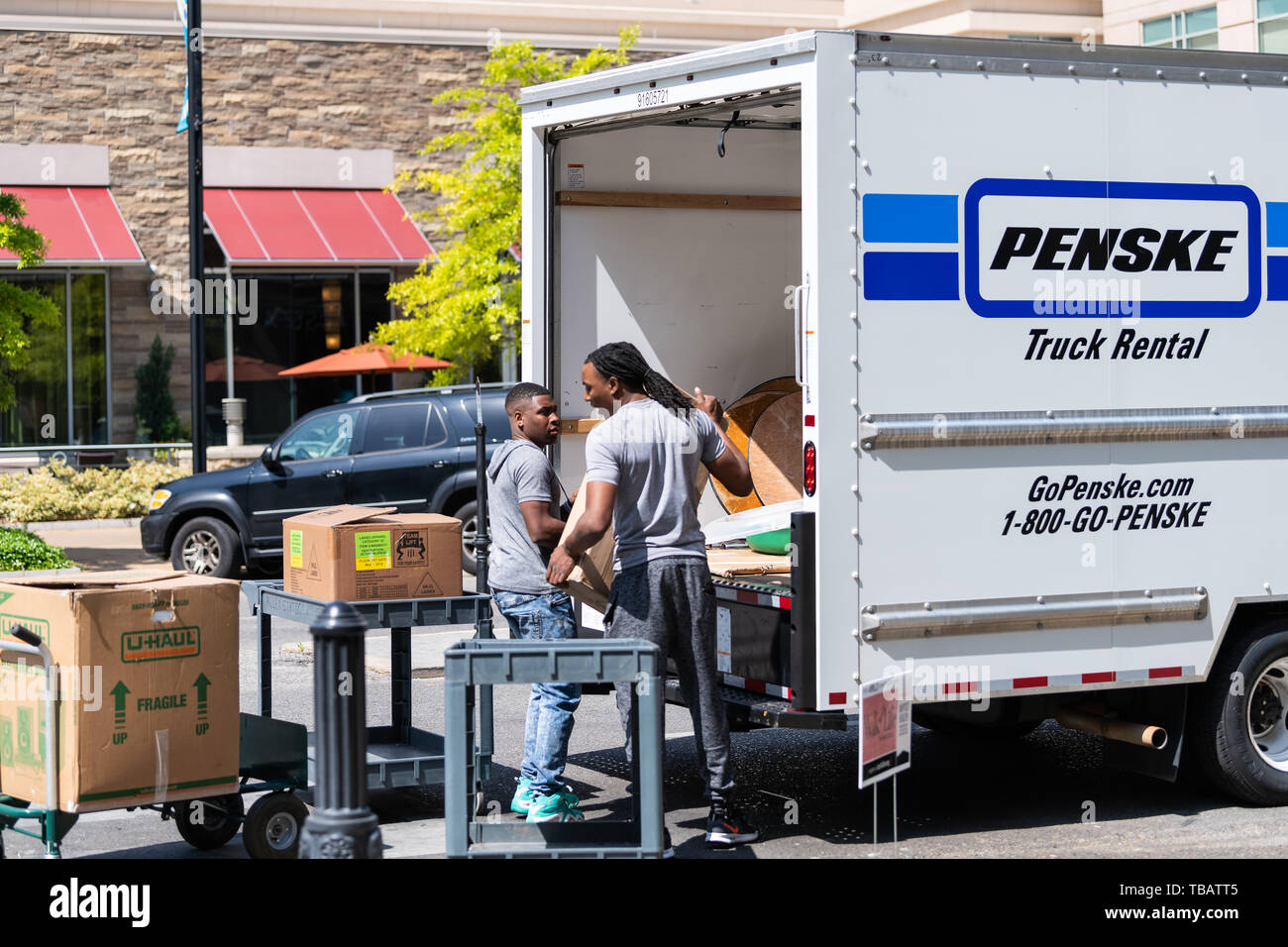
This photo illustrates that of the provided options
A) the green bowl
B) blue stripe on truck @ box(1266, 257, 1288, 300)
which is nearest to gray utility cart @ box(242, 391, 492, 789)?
the green bowl

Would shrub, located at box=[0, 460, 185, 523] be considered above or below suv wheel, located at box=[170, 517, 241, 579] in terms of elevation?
above

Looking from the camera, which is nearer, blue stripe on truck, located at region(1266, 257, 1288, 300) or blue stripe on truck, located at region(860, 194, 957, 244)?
blue stripe on truck, located at region(860, 194, 957, 244)

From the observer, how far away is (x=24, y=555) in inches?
496

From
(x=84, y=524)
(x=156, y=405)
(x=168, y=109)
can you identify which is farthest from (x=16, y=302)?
(x=168, y=109)

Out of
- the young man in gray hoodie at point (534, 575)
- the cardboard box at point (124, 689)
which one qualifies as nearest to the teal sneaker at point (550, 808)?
the young man in gray hoodie at point (534, 575)

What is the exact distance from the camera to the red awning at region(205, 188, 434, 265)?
23.6m

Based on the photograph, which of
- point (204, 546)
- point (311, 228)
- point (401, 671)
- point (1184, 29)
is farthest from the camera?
point (1184, 29)

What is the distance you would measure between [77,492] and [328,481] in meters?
7.34

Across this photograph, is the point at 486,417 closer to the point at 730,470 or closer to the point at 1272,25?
the point at 730,470

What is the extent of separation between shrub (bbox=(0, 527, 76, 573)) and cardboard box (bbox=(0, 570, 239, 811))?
7.28m

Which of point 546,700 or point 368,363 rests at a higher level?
point 368,363

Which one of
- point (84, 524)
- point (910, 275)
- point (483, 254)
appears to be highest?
point (483, 254)

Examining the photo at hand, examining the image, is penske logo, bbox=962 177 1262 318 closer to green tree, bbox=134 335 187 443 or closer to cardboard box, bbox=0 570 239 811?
cardboard box, bbox=0 570 239 811
